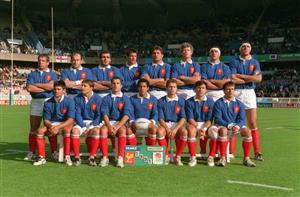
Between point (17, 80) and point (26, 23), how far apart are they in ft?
45.4

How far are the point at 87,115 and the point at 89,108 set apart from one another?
12 centimetres

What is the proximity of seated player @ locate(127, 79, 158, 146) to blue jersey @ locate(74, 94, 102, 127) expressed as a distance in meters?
0.56

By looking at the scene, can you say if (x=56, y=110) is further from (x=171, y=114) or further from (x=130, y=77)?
(x=171, y=114)

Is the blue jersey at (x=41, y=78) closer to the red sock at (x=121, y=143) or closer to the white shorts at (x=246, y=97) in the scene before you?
the red sock at (x=121, y=143)

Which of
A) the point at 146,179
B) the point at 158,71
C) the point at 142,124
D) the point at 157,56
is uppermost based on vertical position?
the point at 157,56

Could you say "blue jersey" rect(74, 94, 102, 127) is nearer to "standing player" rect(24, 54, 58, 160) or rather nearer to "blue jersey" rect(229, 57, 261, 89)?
"standing player" rect(24, 54, 58, 160)

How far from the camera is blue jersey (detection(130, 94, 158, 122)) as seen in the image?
23.9 feet

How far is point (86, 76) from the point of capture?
25.4ft

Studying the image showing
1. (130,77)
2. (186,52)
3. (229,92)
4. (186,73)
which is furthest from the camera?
(130,77)

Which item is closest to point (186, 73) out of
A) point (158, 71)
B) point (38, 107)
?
point (158, 71)

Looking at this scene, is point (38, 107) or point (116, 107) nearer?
point (116, 107)

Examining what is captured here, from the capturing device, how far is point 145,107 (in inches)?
289

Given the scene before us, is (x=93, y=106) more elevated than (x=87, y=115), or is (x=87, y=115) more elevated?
(x=93, y=106)

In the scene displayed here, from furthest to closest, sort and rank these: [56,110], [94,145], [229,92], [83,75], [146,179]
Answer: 1. [83,75]
2. [56,110]
3. [229,92]
4. [94,145]
5. [146,179]
